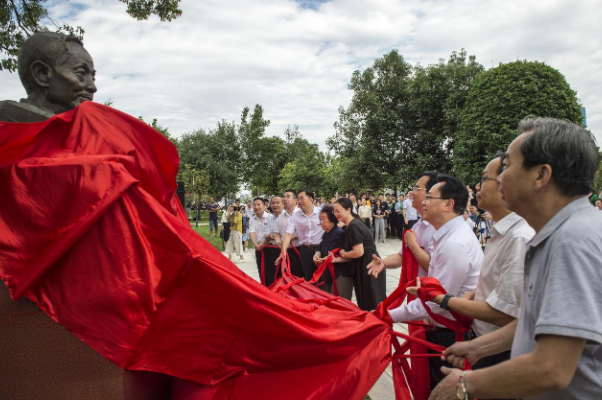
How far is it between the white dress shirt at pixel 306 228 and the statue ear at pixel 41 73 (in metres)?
4.93

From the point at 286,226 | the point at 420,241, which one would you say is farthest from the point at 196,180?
the point at 420,241

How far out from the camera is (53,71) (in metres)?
2.08

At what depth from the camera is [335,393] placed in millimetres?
2197

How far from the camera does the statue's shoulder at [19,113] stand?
2.02 m

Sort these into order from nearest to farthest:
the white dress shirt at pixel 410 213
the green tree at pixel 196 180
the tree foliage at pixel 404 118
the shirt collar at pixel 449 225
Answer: the shirt collar at pixel 449 225 < the white dress shirt at pixel 410 213 < the tree foliage at pixel 404 118 < the green tree at pixel 196 180

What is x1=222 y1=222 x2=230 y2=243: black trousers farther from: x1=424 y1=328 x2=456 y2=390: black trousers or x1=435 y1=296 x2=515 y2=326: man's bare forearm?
x1=435 y1=296 x2=515 y2=326: man's bare forearm

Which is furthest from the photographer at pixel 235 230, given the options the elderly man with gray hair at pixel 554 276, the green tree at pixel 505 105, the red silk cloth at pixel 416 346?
the elderly man with gray hair at pixel 554 276

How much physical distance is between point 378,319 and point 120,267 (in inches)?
68.0

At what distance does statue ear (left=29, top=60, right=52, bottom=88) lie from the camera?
82.0 inches

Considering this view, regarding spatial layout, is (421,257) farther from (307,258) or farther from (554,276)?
(307,258)

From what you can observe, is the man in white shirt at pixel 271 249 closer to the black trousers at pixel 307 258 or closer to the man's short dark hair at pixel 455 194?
the black trousers at pixel 307 258

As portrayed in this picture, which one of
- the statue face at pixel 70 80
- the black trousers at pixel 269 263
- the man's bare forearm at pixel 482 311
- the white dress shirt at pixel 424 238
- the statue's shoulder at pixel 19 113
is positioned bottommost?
the black trousers at pixel 269 263

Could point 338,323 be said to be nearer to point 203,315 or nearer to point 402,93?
point 203,315

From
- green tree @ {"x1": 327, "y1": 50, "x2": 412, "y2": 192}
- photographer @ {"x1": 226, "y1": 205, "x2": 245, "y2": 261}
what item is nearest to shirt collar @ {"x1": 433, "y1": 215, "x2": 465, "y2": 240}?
photographer @ {"x1": 226, "y1": 205, "x2": 245, "y2": 261}
